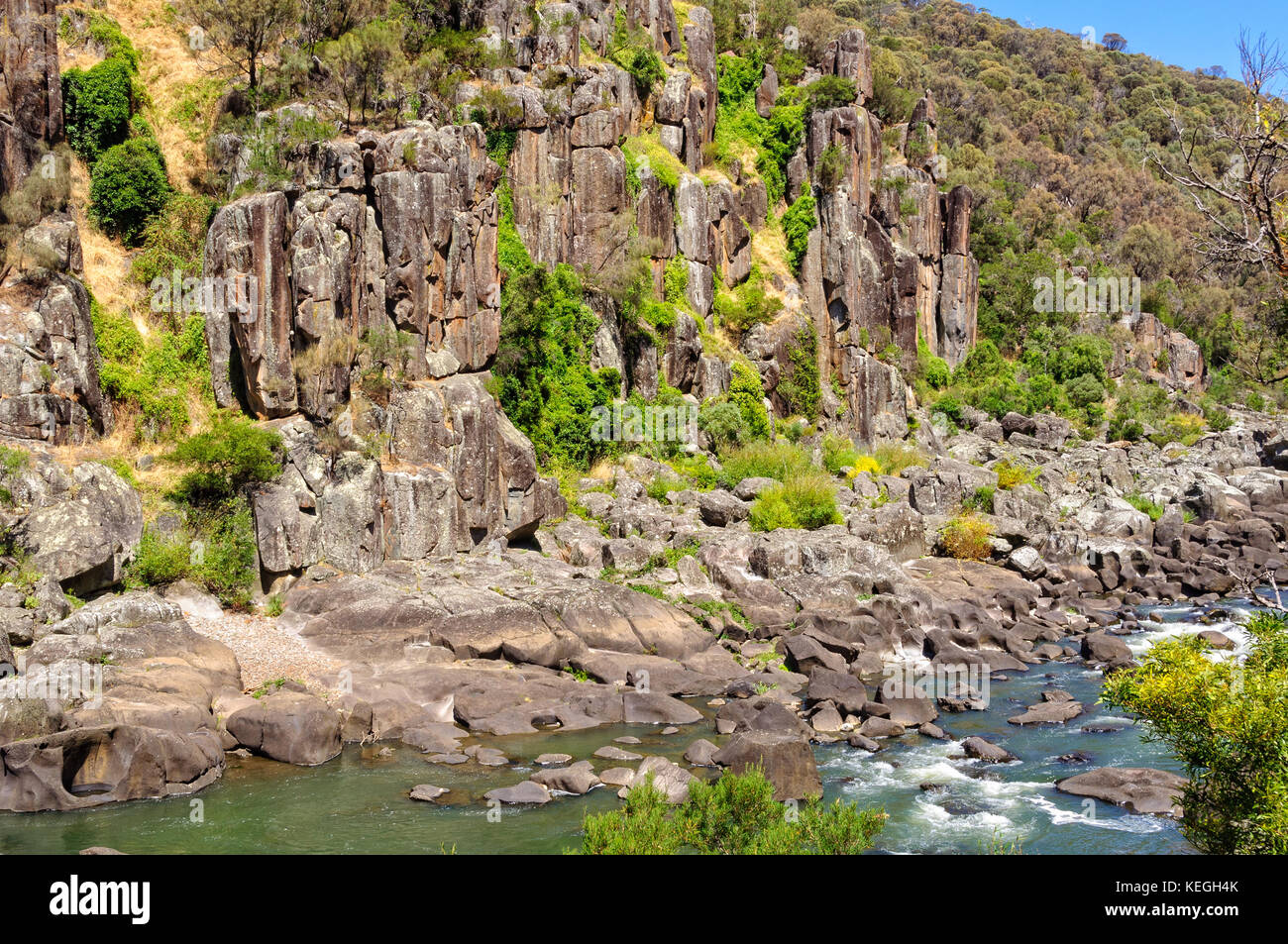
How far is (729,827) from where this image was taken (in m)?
12.8

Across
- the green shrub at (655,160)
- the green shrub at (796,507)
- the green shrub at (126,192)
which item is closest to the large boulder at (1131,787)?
the green shrub at (796,507)

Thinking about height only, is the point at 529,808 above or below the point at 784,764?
below

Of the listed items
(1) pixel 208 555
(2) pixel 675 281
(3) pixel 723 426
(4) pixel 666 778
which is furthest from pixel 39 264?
(2) pixel 675 281

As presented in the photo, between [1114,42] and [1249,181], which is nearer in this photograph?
[1249,181]

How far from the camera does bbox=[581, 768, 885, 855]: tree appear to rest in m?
12.0

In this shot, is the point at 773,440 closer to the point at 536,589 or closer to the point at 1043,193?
the point at 536,589

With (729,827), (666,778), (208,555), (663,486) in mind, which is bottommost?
(666,778)

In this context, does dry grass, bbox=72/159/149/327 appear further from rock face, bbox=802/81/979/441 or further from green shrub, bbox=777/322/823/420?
rock face, bbox=802/81/979/441

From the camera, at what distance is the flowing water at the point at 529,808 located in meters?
15.7

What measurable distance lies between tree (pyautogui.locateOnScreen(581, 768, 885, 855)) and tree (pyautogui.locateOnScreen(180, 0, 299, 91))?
37.1m

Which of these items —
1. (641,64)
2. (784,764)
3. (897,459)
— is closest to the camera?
(784,764)

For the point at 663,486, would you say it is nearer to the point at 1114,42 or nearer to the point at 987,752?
the point at 987,752

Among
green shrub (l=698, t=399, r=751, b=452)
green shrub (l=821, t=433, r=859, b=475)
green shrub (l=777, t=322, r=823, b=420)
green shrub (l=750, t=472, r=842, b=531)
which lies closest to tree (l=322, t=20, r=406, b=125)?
green shrub (l=698, t=399, r=751, b=452)

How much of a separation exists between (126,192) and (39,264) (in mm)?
7408
